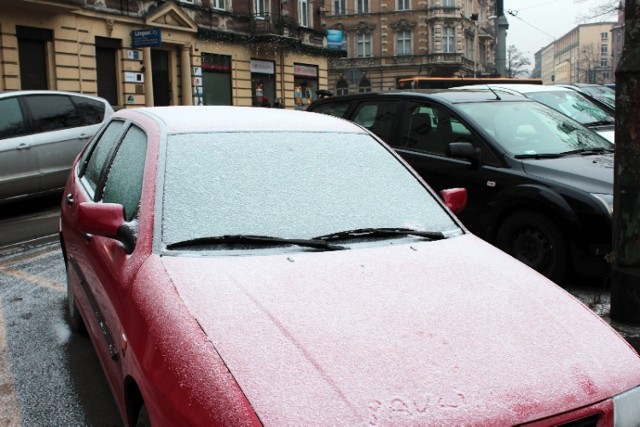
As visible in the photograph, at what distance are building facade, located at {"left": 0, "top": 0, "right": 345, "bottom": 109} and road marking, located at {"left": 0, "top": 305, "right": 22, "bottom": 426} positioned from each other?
17.9 meters

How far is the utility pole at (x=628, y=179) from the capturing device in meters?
4.30

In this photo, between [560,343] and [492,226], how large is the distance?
3956 millimetres

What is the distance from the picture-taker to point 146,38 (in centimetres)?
2438

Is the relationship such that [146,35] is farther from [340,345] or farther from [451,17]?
[451,17]

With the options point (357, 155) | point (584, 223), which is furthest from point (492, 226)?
point (357, 155)

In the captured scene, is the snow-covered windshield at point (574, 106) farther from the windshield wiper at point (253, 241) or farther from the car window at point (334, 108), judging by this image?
the windshield wiper at point (253, 241)

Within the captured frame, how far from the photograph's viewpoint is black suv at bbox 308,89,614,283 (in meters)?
5.41

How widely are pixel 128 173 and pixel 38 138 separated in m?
6.86

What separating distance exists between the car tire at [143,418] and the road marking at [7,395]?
1416mm

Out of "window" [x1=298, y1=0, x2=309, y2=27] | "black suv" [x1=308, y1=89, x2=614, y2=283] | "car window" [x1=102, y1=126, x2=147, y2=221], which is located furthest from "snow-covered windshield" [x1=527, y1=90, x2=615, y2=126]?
"window" [x1=298, y1=0, x2=309, y2=27]

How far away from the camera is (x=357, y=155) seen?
3.47m

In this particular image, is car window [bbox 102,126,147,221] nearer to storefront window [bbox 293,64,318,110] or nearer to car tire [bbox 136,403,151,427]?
car tire [bbox 136,403,151,427]

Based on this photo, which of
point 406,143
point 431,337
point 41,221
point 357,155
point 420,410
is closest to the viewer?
point 420,410

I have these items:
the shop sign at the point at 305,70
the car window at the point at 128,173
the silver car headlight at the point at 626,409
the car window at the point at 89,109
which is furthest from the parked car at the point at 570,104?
the shop sign at the point at 305,70
